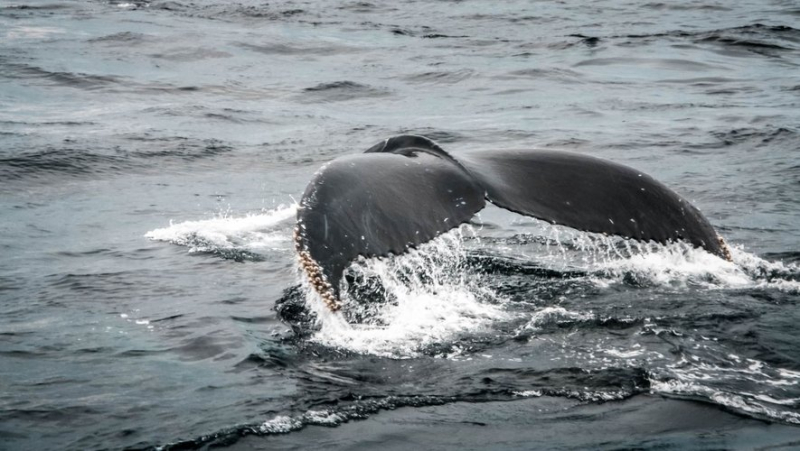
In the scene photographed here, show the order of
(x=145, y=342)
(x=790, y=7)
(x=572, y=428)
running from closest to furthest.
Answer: (x=572, y=428), (x=145, y=342), (x=790, y=7)

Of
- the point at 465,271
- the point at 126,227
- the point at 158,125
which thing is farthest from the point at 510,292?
the point at 158,125

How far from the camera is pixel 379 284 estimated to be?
6.05 meters

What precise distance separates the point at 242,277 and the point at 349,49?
1457 cm

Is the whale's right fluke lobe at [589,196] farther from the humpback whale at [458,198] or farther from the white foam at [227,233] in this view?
the white foam at [227,233]

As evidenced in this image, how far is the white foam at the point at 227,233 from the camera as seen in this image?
24.4 feet

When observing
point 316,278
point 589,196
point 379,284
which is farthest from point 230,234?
point 316,278

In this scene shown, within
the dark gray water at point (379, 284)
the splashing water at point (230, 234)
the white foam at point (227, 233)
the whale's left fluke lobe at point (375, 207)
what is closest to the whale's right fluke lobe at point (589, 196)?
the whale's left fluke lobe at point (375, 207)

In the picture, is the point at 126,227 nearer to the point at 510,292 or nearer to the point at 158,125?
the point at 510,292

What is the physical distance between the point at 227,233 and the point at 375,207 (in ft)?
12.0

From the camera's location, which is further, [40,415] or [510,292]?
[510,292]

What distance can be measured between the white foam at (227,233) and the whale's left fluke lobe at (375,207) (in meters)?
2.72

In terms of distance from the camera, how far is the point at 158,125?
13.2 meters

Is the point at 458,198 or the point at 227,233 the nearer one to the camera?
the point at 458,198

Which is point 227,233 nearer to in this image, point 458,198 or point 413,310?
point 413,310
